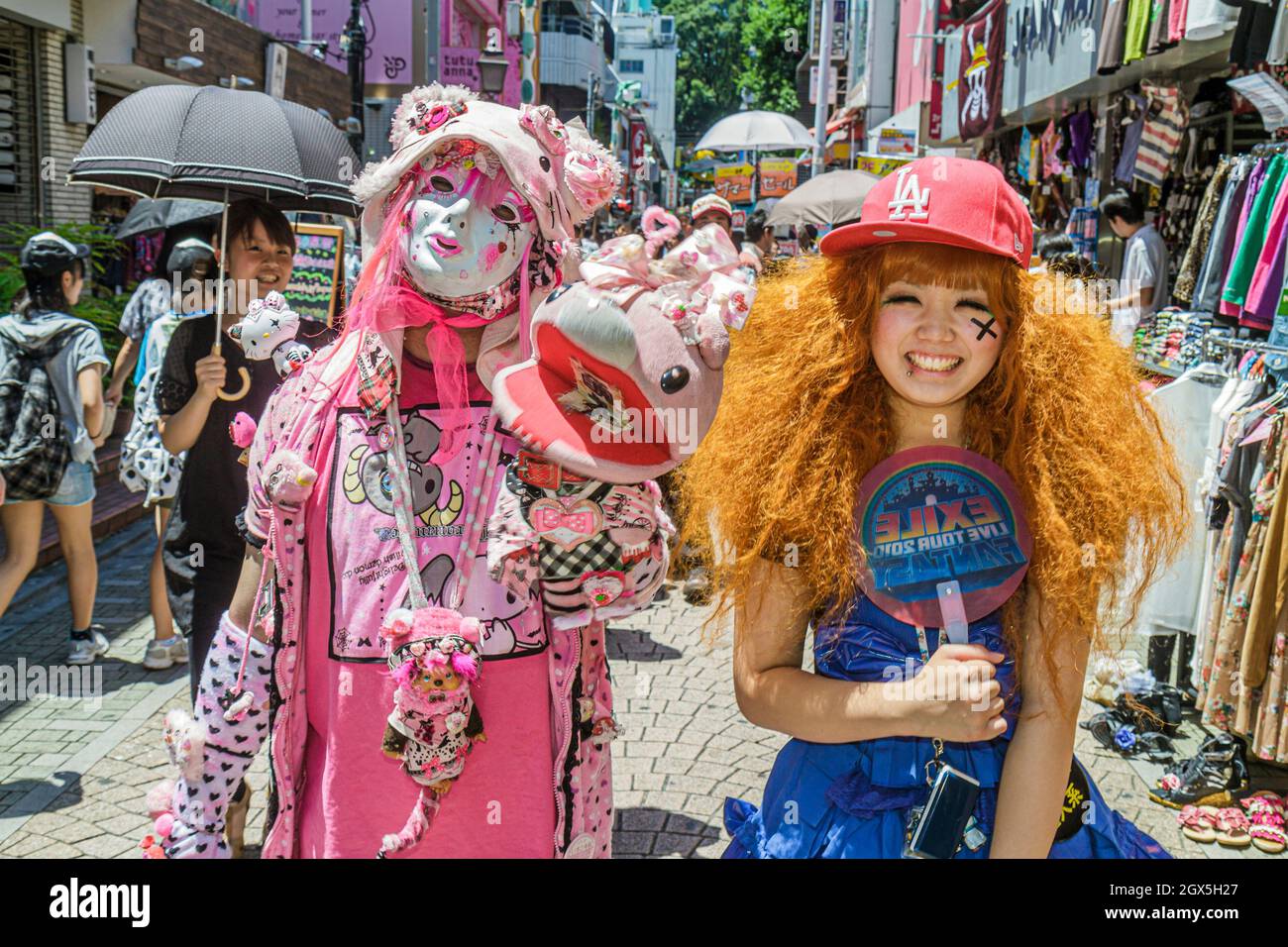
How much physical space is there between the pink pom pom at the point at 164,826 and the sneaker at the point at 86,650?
404 centimetres

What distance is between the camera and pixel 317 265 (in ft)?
25.5

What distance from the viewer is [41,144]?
37.9ft

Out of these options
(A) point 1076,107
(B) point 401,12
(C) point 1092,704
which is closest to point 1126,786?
(C) point 1092,704

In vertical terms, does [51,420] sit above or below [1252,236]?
below

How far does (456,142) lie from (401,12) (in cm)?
1919

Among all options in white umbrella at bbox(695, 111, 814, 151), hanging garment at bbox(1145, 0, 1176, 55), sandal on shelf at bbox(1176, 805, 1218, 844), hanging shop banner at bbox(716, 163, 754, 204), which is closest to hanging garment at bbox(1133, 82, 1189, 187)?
hanging garment at bbox(1145, 0, 1176, 55)

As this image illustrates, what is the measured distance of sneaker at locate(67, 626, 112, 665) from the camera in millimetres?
5707

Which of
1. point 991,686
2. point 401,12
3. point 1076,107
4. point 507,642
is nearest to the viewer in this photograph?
point 991,686

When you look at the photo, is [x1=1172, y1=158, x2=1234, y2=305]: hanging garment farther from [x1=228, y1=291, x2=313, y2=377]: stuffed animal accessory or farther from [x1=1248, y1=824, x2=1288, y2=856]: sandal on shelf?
[x1=228, y1=291, x2=313, y2=377]: stuffed animal accessory

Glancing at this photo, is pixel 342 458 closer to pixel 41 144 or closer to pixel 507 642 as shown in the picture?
pixel 507 642

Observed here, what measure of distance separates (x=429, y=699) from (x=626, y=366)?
672 mm

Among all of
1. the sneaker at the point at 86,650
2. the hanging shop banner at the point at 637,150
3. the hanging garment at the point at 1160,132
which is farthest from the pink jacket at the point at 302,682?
the hanging shop banner at the point at 637,150

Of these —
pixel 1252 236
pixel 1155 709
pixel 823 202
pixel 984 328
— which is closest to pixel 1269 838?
pixel 1155 709

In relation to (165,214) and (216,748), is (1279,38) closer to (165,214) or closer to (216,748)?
(216,748)
